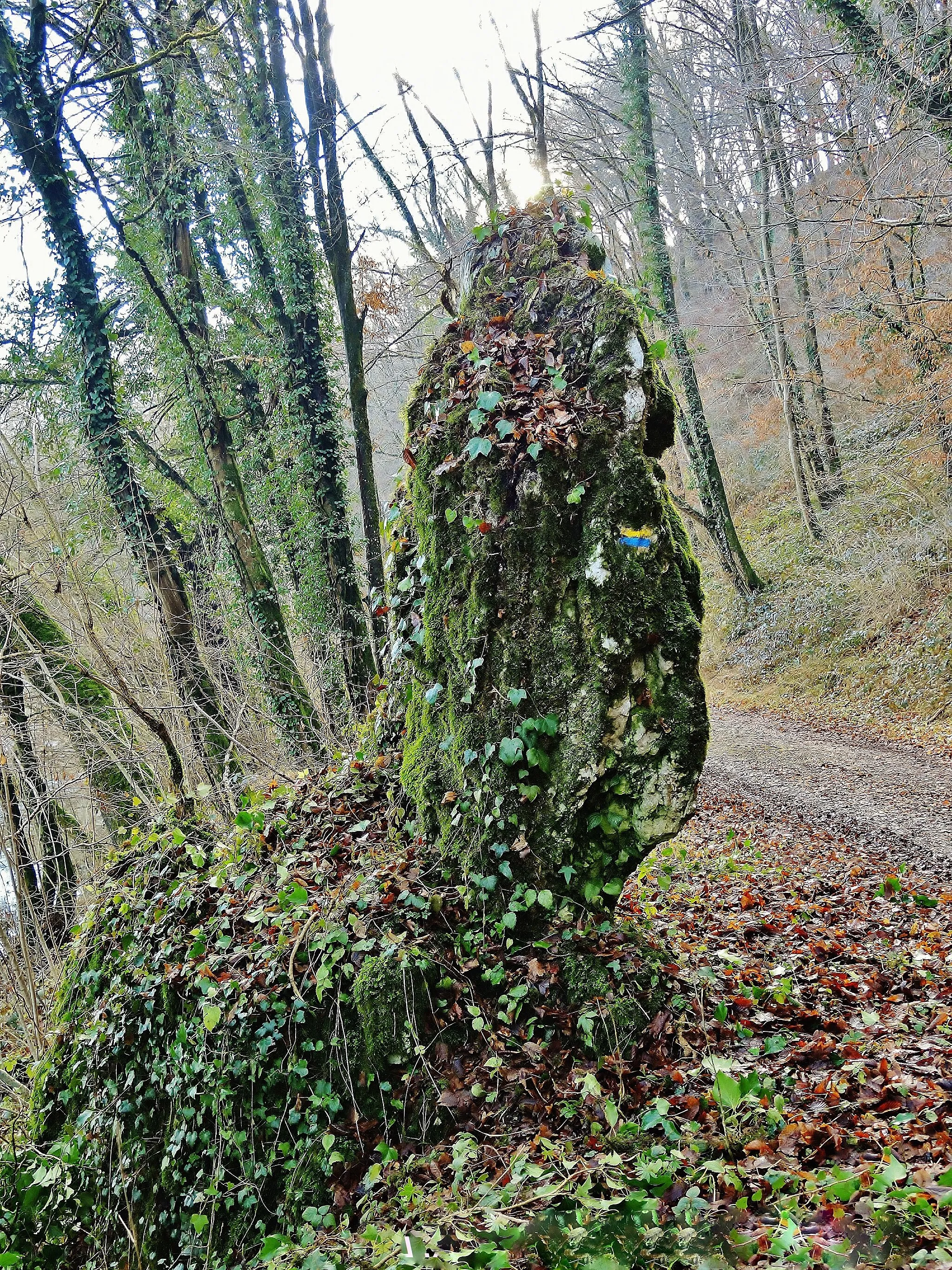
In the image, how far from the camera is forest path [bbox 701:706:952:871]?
7.89 meters

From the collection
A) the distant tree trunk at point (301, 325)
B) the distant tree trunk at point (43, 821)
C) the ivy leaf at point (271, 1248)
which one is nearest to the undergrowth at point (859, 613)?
the distant tree trunk at point (301, 325)

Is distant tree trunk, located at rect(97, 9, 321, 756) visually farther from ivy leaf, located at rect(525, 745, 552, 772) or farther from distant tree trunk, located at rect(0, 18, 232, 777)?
ivy leaf, located at rect(525, 745, 552, 772)

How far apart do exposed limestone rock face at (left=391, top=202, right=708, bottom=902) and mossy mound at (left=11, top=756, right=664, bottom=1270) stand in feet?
1.39

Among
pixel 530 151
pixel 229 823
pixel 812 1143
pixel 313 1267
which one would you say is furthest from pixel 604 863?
pixel 530 151

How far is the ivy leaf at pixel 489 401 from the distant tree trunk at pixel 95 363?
13.9 ft

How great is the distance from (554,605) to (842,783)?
22.6ft

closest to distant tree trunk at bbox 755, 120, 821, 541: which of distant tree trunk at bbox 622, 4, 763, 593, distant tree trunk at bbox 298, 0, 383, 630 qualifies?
distant tree trunk at bbox 622, 4, 763, 593

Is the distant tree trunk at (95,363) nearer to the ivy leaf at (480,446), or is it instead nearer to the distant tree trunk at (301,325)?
the distant tree trunk at (301,325)

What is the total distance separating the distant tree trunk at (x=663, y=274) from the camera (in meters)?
15.1

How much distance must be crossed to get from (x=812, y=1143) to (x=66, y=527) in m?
6.11

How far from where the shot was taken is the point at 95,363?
920cm

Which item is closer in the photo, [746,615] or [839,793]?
[839,793]

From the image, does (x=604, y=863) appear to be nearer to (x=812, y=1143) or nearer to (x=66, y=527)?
(x=812, y=1143)

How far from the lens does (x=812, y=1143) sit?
9.90ft
